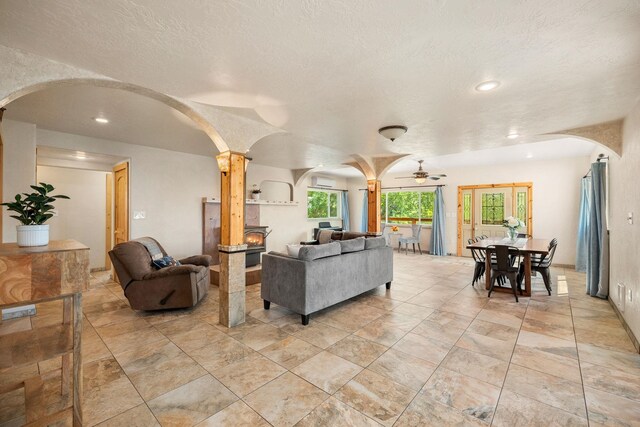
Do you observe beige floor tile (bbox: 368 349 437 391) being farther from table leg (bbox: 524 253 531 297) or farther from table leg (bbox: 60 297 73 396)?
table leg (bbox: 524 253 531 297)

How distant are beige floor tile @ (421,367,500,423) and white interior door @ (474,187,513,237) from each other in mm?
6534

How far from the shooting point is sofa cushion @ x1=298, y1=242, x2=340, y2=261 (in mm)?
Result: 3443

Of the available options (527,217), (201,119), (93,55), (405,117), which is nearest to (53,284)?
(93,55)

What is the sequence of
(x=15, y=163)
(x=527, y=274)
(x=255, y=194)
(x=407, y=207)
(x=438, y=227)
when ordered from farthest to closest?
(x=407, y=207), (x=438, y=227), (x=255, y=194), (x=527, y=274), (x=15, y=163)

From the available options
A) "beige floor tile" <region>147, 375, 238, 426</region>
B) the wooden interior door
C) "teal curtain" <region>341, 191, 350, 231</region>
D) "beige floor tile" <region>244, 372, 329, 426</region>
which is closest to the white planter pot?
"beige floor tile" <region>147, 375, 238, 426</region>

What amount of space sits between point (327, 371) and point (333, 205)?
28.8 ft

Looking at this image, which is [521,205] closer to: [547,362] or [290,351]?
[547,362]

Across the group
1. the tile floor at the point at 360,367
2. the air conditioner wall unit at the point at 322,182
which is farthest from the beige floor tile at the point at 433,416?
the air conditioner wall unit at the point at 322,182

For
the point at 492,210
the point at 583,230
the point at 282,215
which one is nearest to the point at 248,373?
the point at 282,215

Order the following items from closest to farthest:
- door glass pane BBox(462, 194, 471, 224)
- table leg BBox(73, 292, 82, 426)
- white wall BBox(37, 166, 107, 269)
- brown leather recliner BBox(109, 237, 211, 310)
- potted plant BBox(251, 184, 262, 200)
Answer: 1. table leg BBox(73, 292, 82, 426)
2. brown leather recliner BBox(109, 237, 211, 310)
3. white wall BBox(37, 166, 107, 269)
4. potted plant BBox(251, 184, 262, 200)
5. door glass pane BBox(462, 194, 471, 224)

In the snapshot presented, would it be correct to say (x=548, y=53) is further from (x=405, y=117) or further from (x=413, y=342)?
(x=413, y=342)

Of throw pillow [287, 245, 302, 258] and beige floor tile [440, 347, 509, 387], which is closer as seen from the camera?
beige floor tile [440, 347, 509, 387]

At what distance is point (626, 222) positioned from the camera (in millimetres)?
3189

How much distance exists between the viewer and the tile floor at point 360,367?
1880 millimetres
